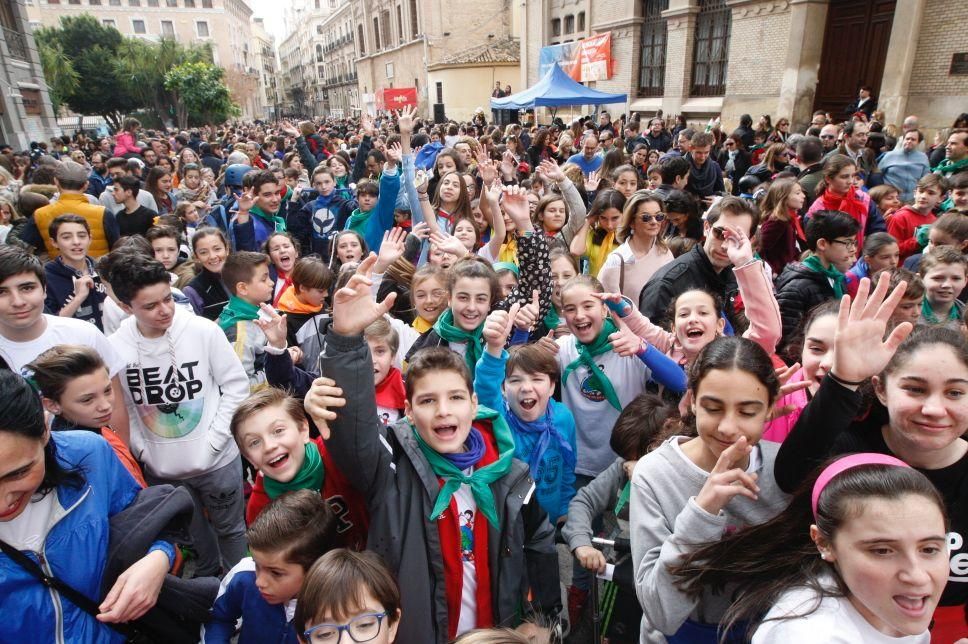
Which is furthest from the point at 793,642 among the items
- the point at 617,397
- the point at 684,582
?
the point at 617,397

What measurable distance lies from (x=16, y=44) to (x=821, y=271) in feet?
85.5

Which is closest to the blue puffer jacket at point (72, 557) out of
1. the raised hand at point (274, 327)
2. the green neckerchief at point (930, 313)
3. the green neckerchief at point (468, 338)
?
the raised hand at point (274, 327)

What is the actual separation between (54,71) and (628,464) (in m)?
34.9

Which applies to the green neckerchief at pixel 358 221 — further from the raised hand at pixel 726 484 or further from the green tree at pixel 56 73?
the green tree at pixel 56 73

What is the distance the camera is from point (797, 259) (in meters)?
4.80

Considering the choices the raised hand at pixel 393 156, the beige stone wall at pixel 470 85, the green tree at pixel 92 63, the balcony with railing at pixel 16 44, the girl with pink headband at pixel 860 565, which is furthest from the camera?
the green tree at pixel 92 63

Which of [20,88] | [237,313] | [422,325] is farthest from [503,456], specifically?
[20,88]

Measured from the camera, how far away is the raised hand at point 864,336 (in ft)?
4.94

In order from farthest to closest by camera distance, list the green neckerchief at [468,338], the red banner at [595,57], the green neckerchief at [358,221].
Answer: the red banner at [595,57], the green neckerchief at [358,221], the green neckerchief at [468,338]

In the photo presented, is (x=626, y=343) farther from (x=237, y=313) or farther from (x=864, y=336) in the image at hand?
(x=237, y=313)

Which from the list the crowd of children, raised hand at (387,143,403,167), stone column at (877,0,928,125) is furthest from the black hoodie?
stone column at (877,0,928,125)

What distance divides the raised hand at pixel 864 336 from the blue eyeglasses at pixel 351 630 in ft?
4.88

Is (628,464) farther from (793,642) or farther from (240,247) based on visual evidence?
(240,247)

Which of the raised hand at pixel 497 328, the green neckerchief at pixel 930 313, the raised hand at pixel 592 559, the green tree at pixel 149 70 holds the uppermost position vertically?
the green tree at pixel 149 70
